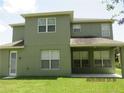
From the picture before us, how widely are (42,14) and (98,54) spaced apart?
8.40 m

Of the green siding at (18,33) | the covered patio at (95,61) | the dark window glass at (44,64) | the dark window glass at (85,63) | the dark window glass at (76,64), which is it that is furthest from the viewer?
the green siding at (18,33)

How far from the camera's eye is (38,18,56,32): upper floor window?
70.6 feet

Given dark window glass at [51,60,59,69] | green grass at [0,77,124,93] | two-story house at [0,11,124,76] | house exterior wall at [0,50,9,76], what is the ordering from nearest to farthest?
green grass at [0,77,124,93]
two-story house at [0,11,124,76]
dark window glass at [51,60,59,69]
house exterior wall at [0,50,9,76]

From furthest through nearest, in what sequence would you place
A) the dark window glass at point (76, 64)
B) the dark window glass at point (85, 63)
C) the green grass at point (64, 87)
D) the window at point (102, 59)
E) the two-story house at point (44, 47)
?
1. the dark window glass at point (76, 64)
2. the dark window glass at point (85, 63)
3. the window at point (102, 59)
4. the two-story house at point (44, 47)
5. the green grass at point (64, 87)

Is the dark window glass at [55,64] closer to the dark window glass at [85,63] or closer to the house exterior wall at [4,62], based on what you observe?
the dark window glass at [85,63]

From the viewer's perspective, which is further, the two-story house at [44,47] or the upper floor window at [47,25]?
the upper floor window at [47,25]

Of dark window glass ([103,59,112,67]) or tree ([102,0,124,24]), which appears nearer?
tree ([102,0,124,24])

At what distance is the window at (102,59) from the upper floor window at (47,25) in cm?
658

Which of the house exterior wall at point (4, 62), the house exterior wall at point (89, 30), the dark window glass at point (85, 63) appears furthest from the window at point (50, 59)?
the house exterior wall at point (89, 30)

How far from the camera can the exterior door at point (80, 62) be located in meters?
24.8

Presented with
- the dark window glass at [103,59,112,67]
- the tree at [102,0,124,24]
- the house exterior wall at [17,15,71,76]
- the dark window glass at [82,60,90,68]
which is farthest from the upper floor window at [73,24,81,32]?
the tree at [102,0,124,24]

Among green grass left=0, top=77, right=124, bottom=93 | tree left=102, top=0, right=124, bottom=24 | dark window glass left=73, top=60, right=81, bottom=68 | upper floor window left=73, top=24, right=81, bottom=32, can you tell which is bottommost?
green grass left=0, top=77, right=124, bottom=93

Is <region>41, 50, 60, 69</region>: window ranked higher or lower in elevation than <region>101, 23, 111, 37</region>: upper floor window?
lower

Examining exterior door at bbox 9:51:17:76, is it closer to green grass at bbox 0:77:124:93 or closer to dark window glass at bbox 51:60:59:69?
dark window glass at bbox 51:60:59:69
